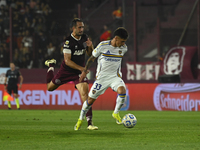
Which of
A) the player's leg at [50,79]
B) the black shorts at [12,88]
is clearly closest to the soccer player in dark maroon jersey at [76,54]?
the player's leg at [50,79]

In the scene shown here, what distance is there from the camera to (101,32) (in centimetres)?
2098

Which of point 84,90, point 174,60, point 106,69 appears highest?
point 174,60

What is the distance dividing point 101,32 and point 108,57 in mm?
12632

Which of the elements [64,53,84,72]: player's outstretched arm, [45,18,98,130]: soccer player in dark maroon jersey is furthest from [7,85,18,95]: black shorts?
[64,53,84,72]: player's outstretched arm

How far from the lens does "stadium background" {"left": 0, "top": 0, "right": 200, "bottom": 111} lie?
66.3 feet

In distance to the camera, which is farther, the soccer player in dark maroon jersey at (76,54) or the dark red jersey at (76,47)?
the dark red jersey at (76,47)

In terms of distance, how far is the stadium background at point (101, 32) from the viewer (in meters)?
20.2

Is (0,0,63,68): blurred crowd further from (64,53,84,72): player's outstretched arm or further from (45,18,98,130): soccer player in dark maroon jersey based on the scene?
(64,53,84,72): player's outstretched arm

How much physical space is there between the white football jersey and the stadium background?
10.2 metres

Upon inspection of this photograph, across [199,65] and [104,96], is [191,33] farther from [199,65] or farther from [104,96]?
[104,96]

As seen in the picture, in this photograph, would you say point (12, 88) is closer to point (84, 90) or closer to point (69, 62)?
point (69, 62)

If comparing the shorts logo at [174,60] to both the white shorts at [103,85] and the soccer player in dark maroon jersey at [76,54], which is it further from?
the white shorts at [103,85]

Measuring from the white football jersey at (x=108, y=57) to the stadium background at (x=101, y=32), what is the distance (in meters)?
10.2

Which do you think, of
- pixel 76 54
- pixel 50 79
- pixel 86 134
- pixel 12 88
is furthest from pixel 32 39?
pixel 86 134
